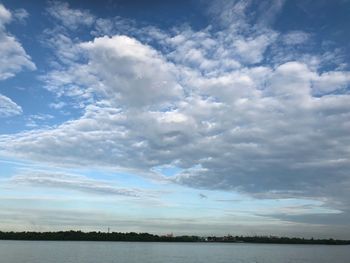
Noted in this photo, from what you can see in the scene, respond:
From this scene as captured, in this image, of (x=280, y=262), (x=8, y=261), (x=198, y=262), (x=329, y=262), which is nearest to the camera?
(x=8, y=261)

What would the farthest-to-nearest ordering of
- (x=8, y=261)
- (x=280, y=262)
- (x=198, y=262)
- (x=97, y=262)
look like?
(x=280, y=262)
(x=198, y=262)
(x=97, y=262)
(x=8, y=261)

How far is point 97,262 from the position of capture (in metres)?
82.8

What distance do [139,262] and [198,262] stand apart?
1291 cm

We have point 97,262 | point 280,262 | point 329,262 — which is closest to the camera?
point 97,262

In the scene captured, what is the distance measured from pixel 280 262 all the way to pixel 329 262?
1743 cm

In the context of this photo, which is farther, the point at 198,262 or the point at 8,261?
the point at 198,262

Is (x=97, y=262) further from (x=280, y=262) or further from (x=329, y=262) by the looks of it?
(x=329, y=262)

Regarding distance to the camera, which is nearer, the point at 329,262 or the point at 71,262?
the point at 71,262

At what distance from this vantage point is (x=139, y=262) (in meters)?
85.8

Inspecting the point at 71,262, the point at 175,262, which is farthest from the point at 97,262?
the point at 175,262

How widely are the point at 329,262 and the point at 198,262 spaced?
123ft

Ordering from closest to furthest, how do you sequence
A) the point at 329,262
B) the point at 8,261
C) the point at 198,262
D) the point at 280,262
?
the point at 8,261, the point at 198,262, the point at 280,262, the point at 329,262

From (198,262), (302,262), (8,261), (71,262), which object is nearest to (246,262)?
(198,262)

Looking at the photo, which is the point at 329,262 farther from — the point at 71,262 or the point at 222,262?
the point at 71,262
